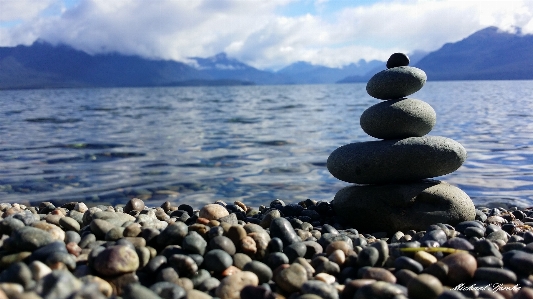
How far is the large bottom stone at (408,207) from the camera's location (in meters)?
6.73

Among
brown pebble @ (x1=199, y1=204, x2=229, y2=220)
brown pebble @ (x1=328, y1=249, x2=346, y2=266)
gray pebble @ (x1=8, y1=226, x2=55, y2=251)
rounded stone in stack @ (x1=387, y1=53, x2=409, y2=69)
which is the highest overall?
rounded stone in stack @ (x1=387, y1=53, x2=409, y2=69)

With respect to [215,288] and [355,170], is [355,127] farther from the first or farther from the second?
[215,288]

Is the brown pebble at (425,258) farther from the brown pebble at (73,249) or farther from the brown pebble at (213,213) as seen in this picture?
the brown pebble at (73,249)

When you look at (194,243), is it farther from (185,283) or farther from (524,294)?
(524,294)

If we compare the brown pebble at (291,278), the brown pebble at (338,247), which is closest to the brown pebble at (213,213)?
the brown pebble at (338,247)

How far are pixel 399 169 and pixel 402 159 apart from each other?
6.1 inches

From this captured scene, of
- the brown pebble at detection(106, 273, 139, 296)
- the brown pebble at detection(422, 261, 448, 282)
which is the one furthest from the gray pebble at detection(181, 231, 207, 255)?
the brown pebble at detection(422, 261, 448, 282)

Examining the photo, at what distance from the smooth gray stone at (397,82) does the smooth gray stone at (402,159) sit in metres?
0.84

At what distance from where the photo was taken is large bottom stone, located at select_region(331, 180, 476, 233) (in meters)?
6.73

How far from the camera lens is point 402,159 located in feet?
22.8

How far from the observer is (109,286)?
3.81m

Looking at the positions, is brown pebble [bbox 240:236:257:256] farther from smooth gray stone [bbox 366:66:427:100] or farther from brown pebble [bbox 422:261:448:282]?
smooth gray stone [bbox 366:66:427:100]

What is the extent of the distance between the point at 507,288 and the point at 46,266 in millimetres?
3685

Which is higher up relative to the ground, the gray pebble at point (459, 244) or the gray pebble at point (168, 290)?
the gray pebble at point (459, 244)
